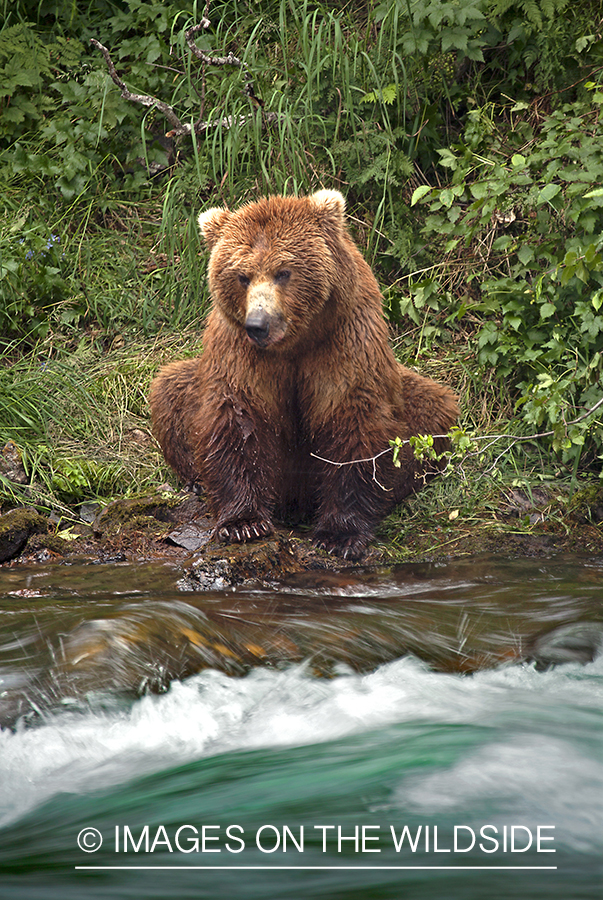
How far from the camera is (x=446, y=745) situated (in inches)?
98.3

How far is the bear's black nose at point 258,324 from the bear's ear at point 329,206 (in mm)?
554

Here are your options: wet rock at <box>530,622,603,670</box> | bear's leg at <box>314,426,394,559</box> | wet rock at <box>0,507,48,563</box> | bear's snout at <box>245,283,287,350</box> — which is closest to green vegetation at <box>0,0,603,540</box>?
wet rock at <box>0,507,48,563</box>

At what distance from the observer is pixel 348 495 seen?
380 centimetres

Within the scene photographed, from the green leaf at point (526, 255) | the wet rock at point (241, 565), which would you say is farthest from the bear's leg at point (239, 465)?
the green leaf at point (526, 255)

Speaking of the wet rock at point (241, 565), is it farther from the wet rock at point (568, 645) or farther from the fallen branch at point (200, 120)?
the fallen branch at point (200, 120)

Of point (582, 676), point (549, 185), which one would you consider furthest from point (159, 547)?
point (549, 185)

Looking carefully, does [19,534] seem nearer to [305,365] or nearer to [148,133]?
[305,365]

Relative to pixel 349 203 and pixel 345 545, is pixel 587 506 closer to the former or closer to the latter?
pixel 345 545

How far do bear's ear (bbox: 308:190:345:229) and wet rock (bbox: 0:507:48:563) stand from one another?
1.92 m

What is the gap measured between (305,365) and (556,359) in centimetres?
145

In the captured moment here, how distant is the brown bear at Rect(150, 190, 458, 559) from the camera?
3430 mm

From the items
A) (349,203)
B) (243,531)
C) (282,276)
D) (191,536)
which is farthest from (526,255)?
(191,536)

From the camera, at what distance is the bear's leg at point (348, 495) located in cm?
373

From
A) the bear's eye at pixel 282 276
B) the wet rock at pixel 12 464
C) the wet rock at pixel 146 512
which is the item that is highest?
the bear's eye at pixel 282 276
